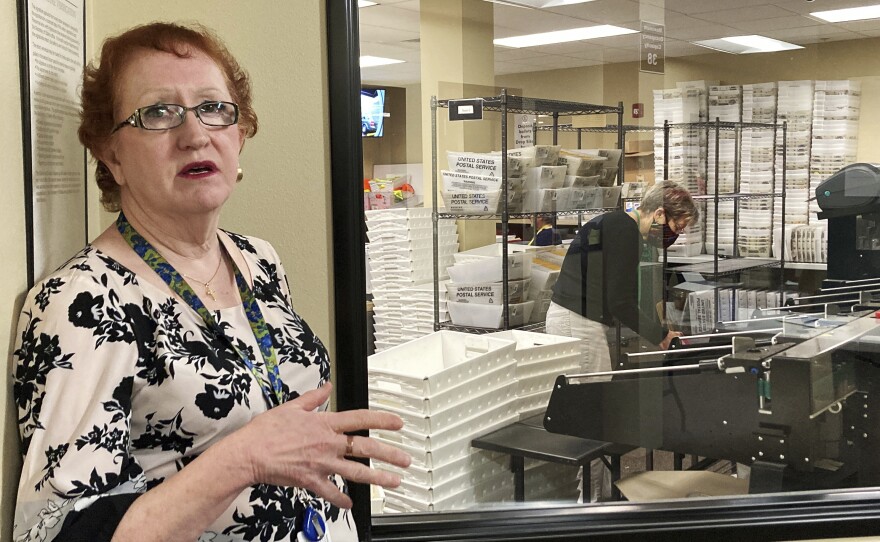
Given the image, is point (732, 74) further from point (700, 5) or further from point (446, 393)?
point (446, 393)

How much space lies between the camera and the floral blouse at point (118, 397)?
0.98 m

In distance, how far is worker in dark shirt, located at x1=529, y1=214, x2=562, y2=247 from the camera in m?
2.34

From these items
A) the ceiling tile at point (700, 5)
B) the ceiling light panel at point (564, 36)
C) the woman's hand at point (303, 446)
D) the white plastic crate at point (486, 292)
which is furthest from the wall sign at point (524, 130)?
the woman's hand at point (303, 446)

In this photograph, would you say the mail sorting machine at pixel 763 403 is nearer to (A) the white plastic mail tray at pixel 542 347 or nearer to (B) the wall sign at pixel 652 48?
(A) the white plastic mail tray at pixel 542 347

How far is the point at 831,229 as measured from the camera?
7.36ft

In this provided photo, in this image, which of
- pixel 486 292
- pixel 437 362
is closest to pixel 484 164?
pixel 486 292

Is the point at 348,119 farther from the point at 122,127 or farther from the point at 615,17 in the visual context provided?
the point at 615,17

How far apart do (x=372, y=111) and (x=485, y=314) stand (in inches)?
29.7

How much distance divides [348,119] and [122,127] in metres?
0.65

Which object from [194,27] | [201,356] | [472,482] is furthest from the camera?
[472,482]

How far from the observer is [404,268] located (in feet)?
7.54

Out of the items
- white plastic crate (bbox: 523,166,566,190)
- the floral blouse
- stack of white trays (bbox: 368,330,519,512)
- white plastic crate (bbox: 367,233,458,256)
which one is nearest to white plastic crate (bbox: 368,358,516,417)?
stack of white trays (bbox: 368,330,519,512)

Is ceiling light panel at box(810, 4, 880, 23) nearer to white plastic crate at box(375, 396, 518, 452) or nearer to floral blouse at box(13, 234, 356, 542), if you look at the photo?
white plastic crate at box(375, 396, 518, 452)

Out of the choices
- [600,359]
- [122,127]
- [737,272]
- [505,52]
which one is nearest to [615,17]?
[505,52]
